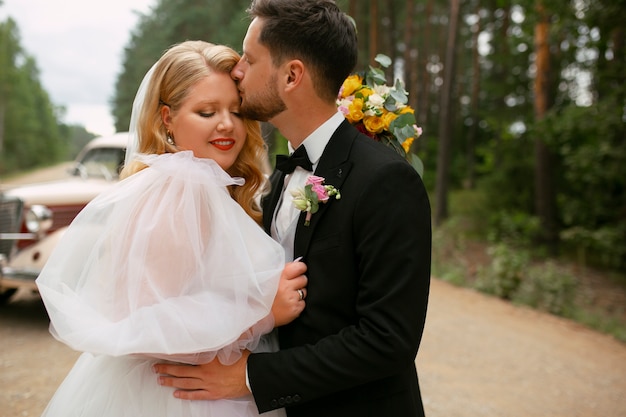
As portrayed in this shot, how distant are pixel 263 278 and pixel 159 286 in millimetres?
367

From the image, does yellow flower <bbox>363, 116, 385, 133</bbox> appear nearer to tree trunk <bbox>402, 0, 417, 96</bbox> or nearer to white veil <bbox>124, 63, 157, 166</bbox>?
Answer: white veil <bbox>124, 63, 157, 166</bbox>

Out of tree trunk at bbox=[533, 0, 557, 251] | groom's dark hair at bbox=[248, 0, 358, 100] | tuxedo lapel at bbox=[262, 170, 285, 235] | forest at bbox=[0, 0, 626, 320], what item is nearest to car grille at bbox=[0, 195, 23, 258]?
forest at bbox=[0, 0, 626, 320]

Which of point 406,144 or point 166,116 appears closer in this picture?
point 166,116

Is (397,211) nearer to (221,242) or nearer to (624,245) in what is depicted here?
(221,242)

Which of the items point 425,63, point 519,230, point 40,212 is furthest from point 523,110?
point 40,212

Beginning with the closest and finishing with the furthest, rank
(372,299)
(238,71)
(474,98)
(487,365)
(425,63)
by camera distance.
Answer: (372,299) < (238,71) < (487,365) < (474,98) < (425,63)

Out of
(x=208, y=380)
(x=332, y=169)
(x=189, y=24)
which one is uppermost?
(x=189, y=24)

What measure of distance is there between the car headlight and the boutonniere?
5.29 m

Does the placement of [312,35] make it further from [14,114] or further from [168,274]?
[14,114]

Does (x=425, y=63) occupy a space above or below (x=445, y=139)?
above

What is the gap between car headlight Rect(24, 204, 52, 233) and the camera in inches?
242

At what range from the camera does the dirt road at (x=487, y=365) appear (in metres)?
4.73

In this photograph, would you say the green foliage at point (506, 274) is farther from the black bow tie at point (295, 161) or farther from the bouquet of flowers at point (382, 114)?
the black bow tie at point (295, 161)

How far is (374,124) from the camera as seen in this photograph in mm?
2367
